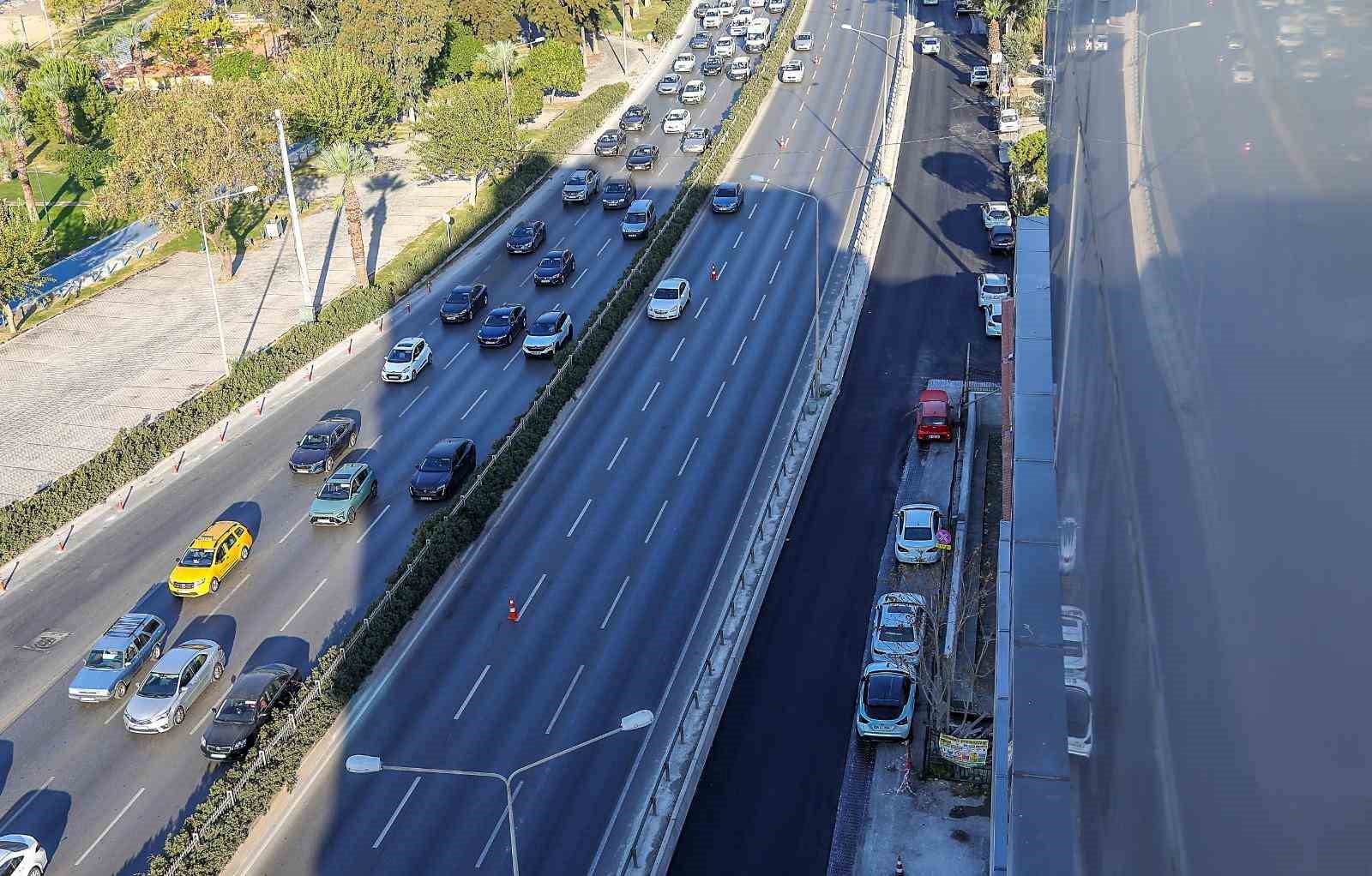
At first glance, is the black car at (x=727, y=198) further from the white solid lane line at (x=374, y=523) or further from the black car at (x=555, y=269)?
the white solid lane line at (x=374, y=523)

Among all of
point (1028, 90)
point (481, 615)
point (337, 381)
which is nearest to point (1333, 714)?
point (481, 615)

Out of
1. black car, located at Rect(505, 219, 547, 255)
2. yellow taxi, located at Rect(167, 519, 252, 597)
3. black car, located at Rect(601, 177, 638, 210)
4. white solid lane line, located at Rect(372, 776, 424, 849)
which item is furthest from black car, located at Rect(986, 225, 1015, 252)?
white solid lane line, located at Rect(372, 776, 424, 849)

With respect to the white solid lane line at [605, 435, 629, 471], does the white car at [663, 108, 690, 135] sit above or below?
above

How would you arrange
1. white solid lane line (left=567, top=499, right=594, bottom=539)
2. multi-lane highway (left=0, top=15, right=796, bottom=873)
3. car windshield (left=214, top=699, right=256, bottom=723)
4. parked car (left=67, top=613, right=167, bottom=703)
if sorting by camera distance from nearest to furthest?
multi-lane highway (left=0, top=15, right=796, bottom=873) < car windshield (left=214, top=699, right=256, bottom=723) < parked car (left=67, top=613, right=167, bottom=703) < white solid lane line (left=567, top=499, right=594, bottom=539)

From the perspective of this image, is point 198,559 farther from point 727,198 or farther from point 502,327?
point 727,198

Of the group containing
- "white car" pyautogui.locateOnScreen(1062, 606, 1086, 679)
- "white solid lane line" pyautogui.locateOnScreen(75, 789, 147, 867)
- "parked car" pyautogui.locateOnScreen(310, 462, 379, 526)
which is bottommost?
"white solid lane line" pyautogui.locateOnScreen(75, 789, 147, 867)

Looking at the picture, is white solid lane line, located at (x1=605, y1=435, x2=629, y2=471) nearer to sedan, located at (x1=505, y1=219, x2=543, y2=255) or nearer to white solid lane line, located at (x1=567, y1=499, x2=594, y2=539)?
white solid lane line, located at (x1=567, y1=499, x2=594, y2=539)

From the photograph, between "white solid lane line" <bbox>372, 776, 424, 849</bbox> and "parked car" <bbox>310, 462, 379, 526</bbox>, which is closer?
"white solid lane line" <bbox>372, 776, 424, 849</bbox>

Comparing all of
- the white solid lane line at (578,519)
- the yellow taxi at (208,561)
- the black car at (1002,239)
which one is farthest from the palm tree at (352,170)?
the black car at (1002,239)
